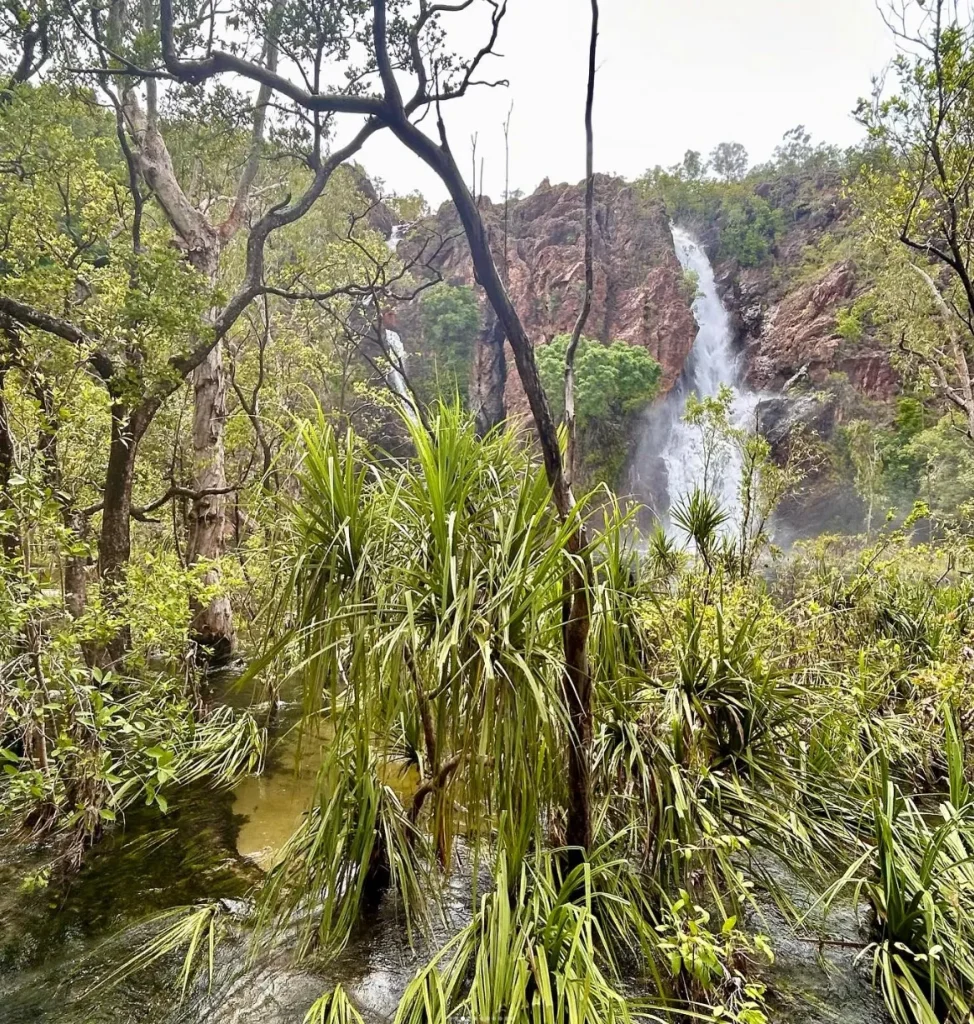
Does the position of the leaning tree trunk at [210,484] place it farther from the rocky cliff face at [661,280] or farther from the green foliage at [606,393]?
the rocky cliff face at [661,280]

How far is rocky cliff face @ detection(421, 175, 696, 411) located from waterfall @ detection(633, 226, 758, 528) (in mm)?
846

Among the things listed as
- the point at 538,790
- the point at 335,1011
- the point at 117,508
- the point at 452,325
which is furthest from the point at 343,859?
the point at 452,325

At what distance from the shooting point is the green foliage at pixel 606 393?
65.8 feet

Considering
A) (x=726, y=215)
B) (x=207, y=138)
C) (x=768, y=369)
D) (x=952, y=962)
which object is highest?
(x=726, y=215)

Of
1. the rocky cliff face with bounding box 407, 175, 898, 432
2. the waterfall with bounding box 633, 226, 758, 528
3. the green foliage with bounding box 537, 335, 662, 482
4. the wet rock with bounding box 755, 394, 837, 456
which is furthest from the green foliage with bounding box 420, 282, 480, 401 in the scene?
the wet rock with bounding box 755, 394, 837, 456

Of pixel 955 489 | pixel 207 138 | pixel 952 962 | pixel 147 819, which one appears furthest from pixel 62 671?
pixel 955 489

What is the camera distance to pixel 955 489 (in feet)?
45.1

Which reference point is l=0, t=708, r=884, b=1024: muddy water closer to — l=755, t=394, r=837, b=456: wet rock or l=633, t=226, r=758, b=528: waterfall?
l=633, t=226, r=758, b=528: waterfall

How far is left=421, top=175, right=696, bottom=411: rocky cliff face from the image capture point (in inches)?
893

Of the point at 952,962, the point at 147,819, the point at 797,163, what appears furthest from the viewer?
the point at 797,163

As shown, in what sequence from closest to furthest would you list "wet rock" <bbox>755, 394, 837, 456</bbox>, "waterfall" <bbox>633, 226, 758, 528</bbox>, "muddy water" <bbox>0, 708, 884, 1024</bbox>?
"muddy water" <bbox>0, 708, 884, 1024</bbox> → "wet rock" <bbox>755, 394, 837, 456</bbox> → "waterfall" <bbox>633, 226, 758, 528</bbox>

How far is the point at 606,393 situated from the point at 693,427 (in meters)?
3.10

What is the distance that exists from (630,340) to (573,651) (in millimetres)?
22378

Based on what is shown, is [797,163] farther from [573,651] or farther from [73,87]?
[573,651]
